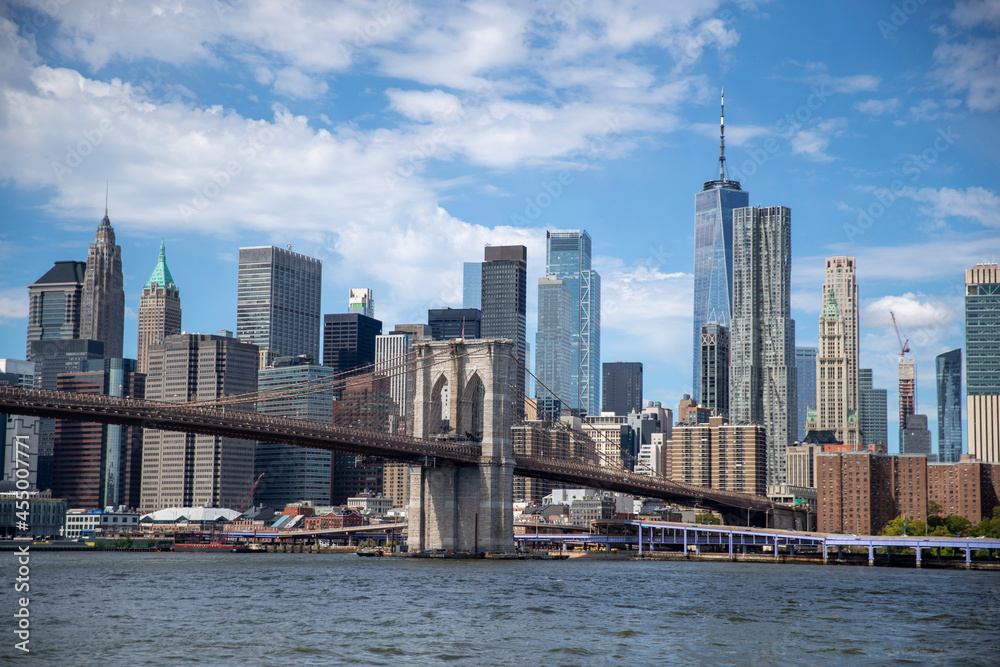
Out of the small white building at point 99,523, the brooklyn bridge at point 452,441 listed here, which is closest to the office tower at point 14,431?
the small white building at point 99,523

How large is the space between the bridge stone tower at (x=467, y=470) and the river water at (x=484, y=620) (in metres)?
17.9

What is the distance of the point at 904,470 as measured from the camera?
474 ft

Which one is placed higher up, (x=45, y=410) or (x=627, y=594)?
(x=45, y=410)

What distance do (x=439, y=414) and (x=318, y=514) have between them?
89.1m

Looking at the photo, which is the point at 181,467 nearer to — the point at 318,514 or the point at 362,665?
the point at 318,514

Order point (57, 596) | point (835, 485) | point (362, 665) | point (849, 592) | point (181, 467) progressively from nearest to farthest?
1. point (362, 665)
2. point (57, 596)
3. point (849, 592)
4. point (835, 485)
5. point (181, 467)

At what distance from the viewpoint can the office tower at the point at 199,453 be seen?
191500 millimetres

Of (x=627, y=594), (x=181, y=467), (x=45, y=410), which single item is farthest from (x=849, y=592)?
(x=181, y=467)

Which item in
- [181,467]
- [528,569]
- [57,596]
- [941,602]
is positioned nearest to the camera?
[57,596]

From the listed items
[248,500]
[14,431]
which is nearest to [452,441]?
[14,431]

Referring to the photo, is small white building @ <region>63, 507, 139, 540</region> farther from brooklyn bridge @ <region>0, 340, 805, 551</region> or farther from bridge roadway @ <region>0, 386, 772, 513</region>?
bridge roadway @ <region>0, 386, 772, 513</region>

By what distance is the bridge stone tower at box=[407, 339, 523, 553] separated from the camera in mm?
85188

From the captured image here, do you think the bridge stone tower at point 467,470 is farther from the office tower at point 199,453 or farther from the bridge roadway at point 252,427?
the office tower at point 199,453

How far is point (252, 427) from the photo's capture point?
70.5 m
